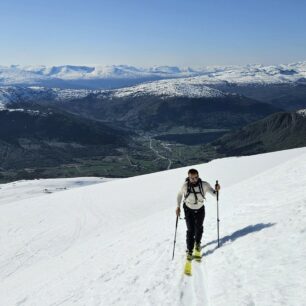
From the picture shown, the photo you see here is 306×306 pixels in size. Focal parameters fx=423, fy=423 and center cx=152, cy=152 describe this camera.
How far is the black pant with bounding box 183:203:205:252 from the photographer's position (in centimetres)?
1733

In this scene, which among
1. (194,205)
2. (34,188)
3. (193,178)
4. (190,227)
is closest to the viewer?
(193,178)

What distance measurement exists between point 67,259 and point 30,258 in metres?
7.95

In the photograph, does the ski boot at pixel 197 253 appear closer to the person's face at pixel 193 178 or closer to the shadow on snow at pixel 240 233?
the shadow on snow at pixel 240 233

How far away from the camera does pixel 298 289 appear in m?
12.0

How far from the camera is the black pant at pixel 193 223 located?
17.3m

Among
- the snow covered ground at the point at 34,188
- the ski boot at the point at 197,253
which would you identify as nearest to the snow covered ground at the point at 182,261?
the ski boot at the point at 197,253

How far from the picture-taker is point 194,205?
17.1 m

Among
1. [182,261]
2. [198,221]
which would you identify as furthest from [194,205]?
[182,261]

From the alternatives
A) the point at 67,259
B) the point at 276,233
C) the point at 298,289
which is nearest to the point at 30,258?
the point at 67,259

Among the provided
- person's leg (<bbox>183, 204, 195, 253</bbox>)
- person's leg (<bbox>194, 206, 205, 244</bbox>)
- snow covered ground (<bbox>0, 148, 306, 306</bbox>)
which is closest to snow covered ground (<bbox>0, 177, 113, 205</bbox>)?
snow covered ground (<bbox>0, 148, 306, 306</bbox>)

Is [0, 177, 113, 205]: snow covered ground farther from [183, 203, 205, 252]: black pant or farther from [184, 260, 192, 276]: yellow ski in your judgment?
[184, 260, 192, 276]: yellow ski

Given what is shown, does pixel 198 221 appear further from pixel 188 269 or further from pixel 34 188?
pixel 34 188

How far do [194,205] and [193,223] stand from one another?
91 centimetres

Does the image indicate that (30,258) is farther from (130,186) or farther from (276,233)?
(130,186)
